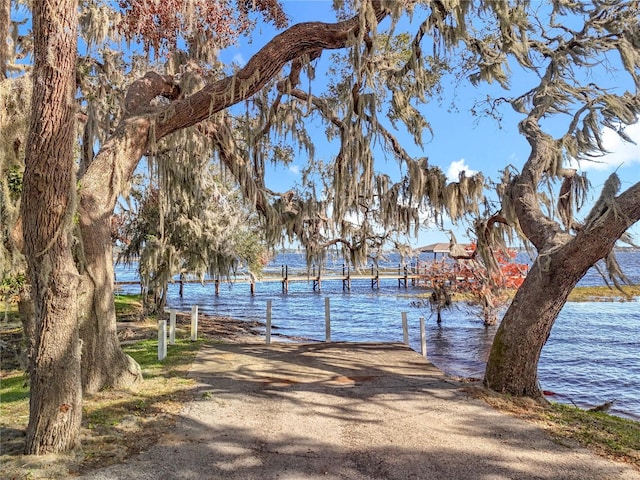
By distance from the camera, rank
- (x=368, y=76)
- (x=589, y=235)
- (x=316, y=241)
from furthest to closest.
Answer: (x=316, y=241)
(x=368, y=76)
(x=589, y=235)

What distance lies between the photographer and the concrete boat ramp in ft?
12.7

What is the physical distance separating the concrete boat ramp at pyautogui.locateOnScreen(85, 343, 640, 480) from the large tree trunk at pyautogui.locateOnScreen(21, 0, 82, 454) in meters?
0.77

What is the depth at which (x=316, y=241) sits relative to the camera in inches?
404

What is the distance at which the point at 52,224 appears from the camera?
3.97 metres

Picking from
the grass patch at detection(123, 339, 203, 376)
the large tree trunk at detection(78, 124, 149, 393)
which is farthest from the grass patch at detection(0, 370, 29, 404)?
the grass patch at detection(123, 339, 203, 376)

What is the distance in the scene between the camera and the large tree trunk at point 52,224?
152 inches

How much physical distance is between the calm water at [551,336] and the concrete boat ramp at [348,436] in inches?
132

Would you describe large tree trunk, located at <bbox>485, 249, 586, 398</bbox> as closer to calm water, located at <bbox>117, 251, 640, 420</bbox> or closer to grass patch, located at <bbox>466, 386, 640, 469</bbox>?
grass patch, located at <bbox>466, 386, 640, 469</bbox>

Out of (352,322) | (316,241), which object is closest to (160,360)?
(316,241)

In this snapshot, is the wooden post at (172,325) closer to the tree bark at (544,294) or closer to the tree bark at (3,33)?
the tree bark at (3,33)

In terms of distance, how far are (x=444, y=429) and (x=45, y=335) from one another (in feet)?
13.8

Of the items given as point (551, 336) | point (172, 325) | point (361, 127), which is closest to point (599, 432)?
point (361, 127)

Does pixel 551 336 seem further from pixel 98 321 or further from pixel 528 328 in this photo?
pixel 98 321

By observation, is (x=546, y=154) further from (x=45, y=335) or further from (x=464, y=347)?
(x=464, y=347)
